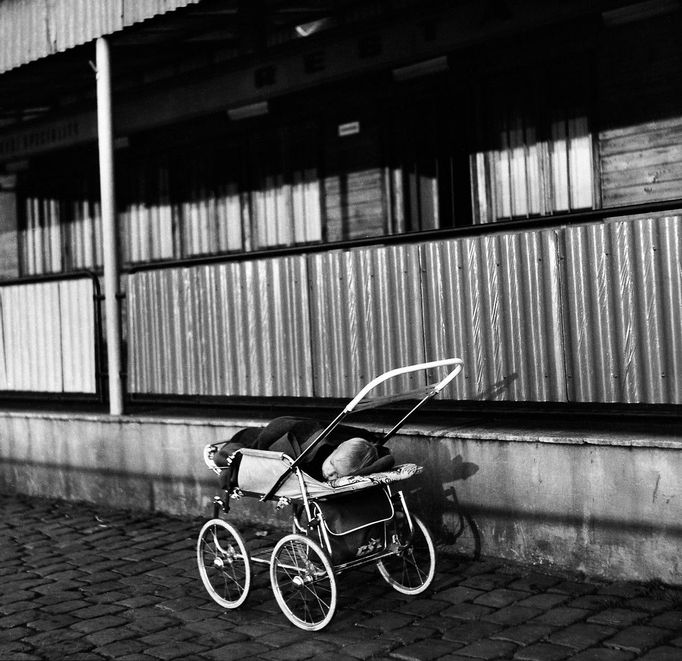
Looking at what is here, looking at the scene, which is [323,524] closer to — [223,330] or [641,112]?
[223,330]

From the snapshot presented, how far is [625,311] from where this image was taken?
588 centimetres

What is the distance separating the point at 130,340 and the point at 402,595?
4.14 meters

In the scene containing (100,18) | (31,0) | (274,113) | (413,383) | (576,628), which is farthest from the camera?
(274,113)

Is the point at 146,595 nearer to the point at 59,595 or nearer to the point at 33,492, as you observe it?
the point at 59,595

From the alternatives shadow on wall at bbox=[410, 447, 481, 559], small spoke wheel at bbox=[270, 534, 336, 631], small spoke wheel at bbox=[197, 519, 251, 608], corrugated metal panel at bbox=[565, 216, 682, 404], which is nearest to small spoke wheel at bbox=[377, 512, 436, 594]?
shadow on wall at bbox=[410, 447, 481, 559]

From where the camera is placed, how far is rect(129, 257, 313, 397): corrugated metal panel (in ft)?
25.3

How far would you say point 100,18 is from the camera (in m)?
8.48

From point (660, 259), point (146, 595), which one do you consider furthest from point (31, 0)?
point (660, 259)

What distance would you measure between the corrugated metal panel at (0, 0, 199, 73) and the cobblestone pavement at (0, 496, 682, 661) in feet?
14.2

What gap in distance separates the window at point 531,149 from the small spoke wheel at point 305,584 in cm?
473

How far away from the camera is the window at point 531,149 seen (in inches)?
350

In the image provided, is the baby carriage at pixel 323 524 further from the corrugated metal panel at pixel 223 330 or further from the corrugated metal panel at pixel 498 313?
the corrugated metal panel at pixel 223 330

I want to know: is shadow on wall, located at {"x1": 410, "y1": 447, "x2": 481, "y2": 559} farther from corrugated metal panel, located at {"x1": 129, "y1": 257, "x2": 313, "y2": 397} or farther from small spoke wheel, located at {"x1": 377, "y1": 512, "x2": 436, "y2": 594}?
corrugated metal panel, located at {"x1": 129, "y1": 257, "x2": 313, "y2": 397}

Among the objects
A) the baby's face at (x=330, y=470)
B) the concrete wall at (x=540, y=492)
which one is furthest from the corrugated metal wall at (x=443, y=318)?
the baby's face at (x=330, y=470)
